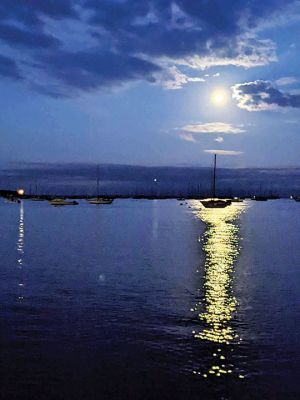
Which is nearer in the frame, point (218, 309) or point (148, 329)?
point (148, 329)

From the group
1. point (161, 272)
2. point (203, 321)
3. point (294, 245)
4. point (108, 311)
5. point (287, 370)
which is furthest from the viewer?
point (294, 245)

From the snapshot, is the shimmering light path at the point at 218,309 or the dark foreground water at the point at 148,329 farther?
the shimmering light path at the point at 218,309

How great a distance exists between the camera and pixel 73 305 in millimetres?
17031

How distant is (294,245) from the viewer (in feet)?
131

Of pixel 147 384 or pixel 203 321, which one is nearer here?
pixel 147 384

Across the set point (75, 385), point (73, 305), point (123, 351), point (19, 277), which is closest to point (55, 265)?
point (19, 277)

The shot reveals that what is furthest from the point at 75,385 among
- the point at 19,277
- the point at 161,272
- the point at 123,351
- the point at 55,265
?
the point at 55,265

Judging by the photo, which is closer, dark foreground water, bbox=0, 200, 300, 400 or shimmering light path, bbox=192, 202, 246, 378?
dark foreground water, bbox=0, 200, 300, 400

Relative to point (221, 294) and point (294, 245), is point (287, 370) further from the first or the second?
point (294, 245)

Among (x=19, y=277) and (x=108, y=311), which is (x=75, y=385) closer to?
(x=108, y=311)

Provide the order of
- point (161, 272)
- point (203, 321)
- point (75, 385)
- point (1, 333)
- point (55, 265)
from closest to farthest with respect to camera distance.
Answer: point (75, 385) < point (1, 333) < point (203, 321) < point (161, 272) < point (55, 265)

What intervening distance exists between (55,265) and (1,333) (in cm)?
1326

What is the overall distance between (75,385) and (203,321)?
231 inches

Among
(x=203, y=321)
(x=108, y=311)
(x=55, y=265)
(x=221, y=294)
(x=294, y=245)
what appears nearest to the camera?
(x=203, y=321)
